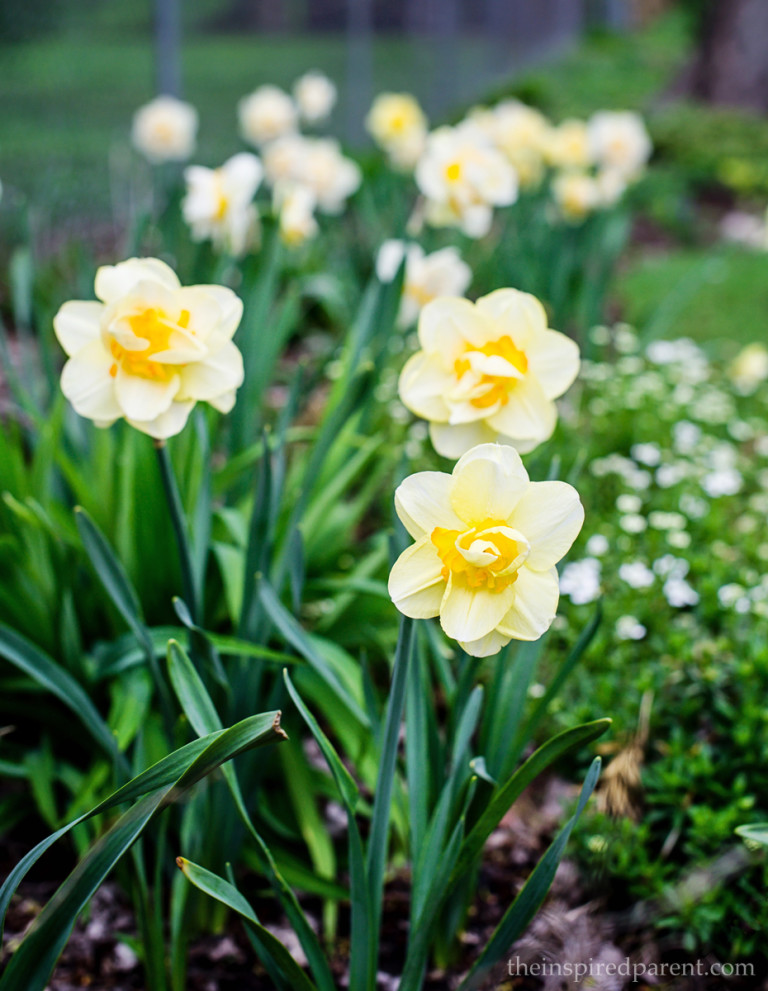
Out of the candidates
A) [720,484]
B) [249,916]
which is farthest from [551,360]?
[720,484]

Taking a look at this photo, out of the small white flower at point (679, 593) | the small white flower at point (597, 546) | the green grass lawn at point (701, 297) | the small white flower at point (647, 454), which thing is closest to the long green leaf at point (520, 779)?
the small white flower at point (679, 593)

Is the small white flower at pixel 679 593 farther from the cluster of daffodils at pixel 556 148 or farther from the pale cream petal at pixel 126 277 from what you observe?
the cluster of daffodils at pixel 556 148

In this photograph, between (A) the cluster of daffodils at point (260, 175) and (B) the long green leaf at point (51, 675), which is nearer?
(B) the long green leaf at point (51, 675)

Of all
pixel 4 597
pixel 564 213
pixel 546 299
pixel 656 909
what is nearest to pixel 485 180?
pixel 546 299

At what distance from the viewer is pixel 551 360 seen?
1.08 metres

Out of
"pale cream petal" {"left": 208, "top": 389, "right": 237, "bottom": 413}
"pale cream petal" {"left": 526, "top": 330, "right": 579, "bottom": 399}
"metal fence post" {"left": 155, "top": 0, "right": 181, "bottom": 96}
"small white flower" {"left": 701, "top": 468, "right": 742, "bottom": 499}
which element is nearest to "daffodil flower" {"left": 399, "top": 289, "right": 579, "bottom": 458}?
"pale cream petal" {"left": 526, "top": 330, "right": 579, "bottom": 399}

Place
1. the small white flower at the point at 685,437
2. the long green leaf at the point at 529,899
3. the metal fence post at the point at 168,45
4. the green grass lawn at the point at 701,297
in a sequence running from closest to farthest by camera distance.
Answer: the long green leaf at the point at 529,899 < the small white flower at the point at 685,437 < the green grass lawn at the point at 701,297 < the metal fence post at the point at 168,45

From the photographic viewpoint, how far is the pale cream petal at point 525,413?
1055mm

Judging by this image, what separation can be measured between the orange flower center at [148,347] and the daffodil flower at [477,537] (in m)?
0.37

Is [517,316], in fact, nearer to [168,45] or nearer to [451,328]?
[451,328]

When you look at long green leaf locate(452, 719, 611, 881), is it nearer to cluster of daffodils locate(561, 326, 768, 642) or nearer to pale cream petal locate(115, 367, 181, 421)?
pale cream petal locate(115, 367, 181, 421)

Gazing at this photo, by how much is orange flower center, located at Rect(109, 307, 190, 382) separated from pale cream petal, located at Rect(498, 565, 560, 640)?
0.50 m

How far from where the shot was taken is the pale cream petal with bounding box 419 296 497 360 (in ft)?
3.49

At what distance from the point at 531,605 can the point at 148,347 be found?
1.75 ft
